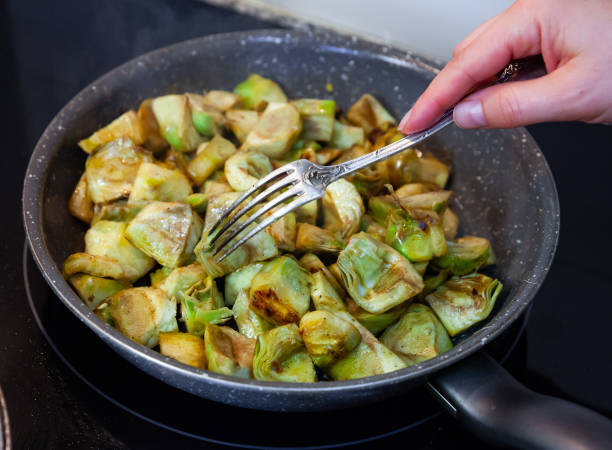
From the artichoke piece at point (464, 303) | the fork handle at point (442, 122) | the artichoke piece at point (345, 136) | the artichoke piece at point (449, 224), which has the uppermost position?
the fork handle at point (442, 122)

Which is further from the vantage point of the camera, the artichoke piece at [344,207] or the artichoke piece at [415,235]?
the artichoke piece at [344,207]

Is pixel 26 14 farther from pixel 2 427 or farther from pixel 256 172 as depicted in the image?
pixel 2 427

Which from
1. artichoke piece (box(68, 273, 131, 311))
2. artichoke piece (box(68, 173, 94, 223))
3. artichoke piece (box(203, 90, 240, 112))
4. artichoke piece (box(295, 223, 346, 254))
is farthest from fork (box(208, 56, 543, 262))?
artichoke piece (box(203, 90, 240, 112))

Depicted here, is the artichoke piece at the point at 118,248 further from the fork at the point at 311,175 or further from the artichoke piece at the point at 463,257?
the artichoke piece at the point at 463,257

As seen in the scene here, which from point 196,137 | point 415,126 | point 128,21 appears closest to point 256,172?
point 196,137

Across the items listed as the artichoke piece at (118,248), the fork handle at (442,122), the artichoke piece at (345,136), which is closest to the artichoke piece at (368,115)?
the artichoke piece at (345,136)

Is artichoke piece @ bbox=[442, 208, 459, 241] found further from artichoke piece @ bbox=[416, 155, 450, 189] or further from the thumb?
the thumb

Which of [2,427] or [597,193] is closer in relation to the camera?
[2,427]
